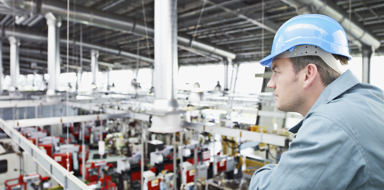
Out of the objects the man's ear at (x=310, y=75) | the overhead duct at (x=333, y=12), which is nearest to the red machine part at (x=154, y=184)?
the overhead duct at (x=333, y=12)

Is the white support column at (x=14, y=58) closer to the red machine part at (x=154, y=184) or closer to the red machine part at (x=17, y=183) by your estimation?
the red machine part at (x=17, y=183)

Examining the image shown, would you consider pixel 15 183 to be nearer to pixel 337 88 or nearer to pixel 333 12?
pixel 337 88

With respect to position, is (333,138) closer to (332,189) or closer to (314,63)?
(332,189)

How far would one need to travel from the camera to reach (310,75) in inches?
35.1

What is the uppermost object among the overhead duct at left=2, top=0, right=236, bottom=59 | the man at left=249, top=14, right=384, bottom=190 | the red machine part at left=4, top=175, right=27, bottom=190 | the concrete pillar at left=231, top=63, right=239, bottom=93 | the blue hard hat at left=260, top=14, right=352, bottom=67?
the overhead duct at left=2, top=0, right=236, bottom=59

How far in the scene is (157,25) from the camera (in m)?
3.39

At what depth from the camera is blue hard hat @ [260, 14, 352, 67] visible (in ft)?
2.89

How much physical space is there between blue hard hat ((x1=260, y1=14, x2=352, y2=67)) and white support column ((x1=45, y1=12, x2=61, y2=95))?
8.56m

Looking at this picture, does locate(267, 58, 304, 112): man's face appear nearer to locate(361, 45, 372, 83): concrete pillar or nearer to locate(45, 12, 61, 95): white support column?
locate(45, 12, 61, 95): white support column

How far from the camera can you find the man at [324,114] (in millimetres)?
631

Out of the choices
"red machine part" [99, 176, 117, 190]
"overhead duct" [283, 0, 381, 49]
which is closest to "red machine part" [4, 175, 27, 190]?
"red machine part" [99, 176, 117, 190]

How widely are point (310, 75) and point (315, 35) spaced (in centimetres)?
14

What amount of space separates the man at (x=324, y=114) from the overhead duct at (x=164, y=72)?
8.25 feet

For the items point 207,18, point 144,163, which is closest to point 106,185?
point 144,163
